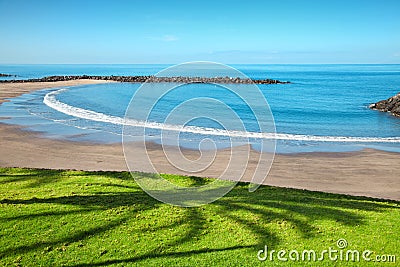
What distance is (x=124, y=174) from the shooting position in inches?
472

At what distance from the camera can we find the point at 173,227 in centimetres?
770

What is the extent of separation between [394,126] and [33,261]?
1233 inches

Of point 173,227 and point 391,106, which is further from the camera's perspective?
point 391,106

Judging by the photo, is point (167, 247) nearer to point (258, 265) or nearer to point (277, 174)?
point (258, 265)

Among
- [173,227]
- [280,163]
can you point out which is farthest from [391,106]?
[173,227]

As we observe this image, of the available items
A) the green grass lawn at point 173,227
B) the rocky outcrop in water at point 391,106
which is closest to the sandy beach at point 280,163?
the green grass lawn at point 173,227

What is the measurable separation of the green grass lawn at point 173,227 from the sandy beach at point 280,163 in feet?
11.2

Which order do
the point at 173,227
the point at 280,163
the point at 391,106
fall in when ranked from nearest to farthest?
the point at 173,227
the point at 280,163
the point at 391,106

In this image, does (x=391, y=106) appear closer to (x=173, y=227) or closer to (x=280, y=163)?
(x=280, y=163)

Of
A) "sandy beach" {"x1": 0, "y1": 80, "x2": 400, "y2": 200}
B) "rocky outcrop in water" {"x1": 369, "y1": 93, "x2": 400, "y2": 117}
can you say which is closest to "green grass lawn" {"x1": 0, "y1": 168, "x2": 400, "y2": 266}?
"sandy beach" {"x1": 0, "y1": 80, "x2": 400, "y2": 200}

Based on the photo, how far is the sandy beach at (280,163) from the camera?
13430 mm

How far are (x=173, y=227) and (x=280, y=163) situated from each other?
10009mm

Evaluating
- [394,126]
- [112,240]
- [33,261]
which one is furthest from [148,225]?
[394,126]

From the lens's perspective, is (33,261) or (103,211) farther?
(103,211)
